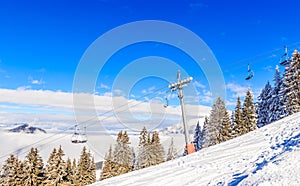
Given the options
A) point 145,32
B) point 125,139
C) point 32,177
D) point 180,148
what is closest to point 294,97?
point 145,32

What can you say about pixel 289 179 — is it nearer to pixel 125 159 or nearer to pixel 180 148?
pixel 125 159

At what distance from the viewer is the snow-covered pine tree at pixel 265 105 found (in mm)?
42856

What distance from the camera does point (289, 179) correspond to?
588cm

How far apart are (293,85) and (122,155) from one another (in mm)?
29674

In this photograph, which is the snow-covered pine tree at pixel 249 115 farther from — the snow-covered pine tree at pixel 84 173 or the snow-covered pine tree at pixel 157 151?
the snow-covered pine tree at pixel 84 173

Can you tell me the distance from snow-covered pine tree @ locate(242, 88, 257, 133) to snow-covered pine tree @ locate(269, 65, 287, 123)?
7.64 feet

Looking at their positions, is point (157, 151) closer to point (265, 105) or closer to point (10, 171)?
point (265, 105)

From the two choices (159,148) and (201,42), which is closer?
(201,42)

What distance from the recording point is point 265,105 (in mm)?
44500

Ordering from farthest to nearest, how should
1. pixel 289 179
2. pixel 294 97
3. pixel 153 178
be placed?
pixel 294 97 → pixel 153 178 → pixel 289 179

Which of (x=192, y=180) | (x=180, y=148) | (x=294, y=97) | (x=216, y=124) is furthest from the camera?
(x=180, y=148)

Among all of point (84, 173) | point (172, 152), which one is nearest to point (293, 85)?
point (84, 173)

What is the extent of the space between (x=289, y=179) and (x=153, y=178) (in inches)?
271

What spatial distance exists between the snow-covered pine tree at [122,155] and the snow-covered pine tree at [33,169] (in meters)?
12.5
